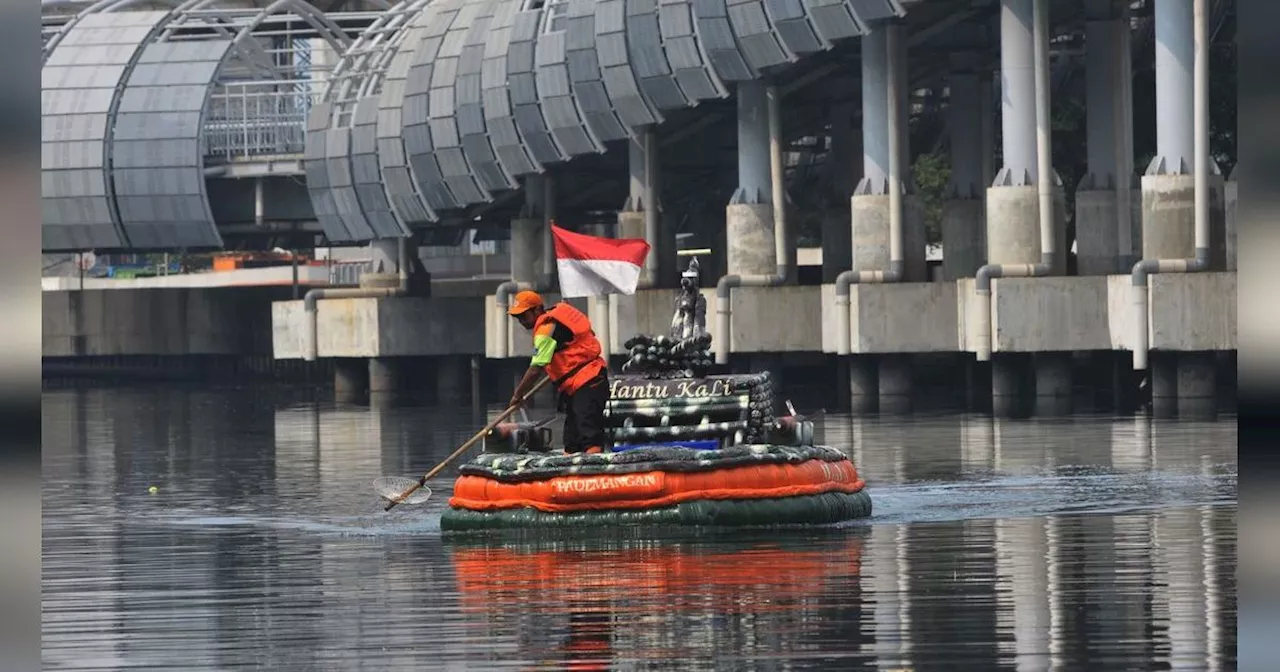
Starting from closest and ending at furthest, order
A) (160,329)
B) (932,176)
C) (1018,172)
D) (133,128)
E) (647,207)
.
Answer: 1. (1018,172)
2. (647,207)
3. (932,176)
4. (133,128)
5. (160,329)

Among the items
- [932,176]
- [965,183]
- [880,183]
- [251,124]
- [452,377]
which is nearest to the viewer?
[880,183]

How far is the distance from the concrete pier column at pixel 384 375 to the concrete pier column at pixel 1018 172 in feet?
113

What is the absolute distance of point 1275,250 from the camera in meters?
5.46

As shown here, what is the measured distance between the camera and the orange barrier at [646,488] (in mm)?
25766

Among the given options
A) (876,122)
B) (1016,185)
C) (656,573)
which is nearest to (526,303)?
(656,573)

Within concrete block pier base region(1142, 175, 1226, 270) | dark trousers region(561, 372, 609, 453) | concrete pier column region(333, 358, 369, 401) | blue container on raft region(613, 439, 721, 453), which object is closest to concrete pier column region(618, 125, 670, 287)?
concrete pier column region(333, 358, 369, 401)

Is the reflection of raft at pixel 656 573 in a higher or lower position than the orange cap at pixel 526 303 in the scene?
lower

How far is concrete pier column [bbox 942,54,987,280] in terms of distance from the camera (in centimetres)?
7256

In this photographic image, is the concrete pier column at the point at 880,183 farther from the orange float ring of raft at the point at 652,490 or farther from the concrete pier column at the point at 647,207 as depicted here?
the orange float ring of raft at the point at 652,490

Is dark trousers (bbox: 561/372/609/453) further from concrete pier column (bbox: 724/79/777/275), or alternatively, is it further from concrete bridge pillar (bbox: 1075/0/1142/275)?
concrete pier column (bbox: 724/79/777/275)

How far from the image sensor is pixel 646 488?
25.8 meters

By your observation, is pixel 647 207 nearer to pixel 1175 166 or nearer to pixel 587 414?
pixel 1175 166

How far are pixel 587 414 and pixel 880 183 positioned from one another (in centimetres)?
4228

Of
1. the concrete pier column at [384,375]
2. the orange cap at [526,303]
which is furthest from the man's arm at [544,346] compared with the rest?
the concrete pier column at [384,375]
